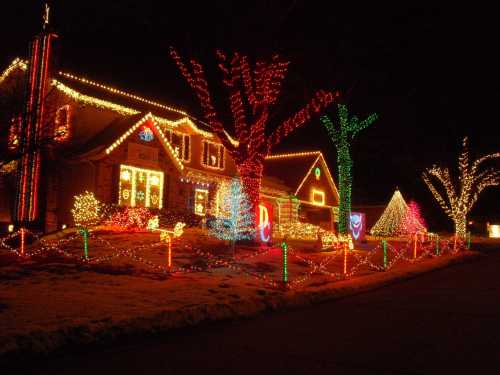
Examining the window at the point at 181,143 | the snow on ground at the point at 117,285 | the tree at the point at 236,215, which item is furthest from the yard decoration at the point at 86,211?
the window at the point at 181,143

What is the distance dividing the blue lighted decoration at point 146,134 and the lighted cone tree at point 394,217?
21236mm

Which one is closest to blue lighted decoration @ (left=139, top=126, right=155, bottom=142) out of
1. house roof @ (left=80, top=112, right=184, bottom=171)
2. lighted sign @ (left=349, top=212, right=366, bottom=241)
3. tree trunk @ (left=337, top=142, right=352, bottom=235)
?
house roof @ (left=80, top=112, right=184, bottom=171)

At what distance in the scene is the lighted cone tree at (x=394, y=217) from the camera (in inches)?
1502

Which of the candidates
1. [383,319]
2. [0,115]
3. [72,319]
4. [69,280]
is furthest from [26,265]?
[383,319]

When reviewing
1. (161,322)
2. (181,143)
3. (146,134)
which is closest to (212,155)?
(181,143)

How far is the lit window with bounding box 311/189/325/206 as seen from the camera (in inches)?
1516

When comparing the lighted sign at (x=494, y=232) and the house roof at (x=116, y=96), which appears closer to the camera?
the house roof at (x=116, y=96)

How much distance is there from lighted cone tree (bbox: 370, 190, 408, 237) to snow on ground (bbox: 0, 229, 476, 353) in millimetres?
22230

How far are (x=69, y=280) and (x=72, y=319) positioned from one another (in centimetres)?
386

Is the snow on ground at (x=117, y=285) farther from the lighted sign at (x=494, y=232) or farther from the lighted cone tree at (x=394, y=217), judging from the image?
the lighted sign at (x=494, y=232)

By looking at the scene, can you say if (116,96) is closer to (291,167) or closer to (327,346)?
(291,167)

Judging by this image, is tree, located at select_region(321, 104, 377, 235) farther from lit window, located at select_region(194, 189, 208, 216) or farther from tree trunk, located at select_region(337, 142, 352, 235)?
lit window, located at select_region(194, 189, 208, 216)

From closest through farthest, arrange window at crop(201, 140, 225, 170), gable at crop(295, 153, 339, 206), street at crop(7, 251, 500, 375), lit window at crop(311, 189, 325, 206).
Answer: street at crop(7, 251, 500, 375), window at crop(201, 140, 225, 170), gable at crop(295, 153, 339, 206), lit window at crop(311, 189, 325, 206)

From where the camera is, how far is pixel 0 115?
12.2 metres
